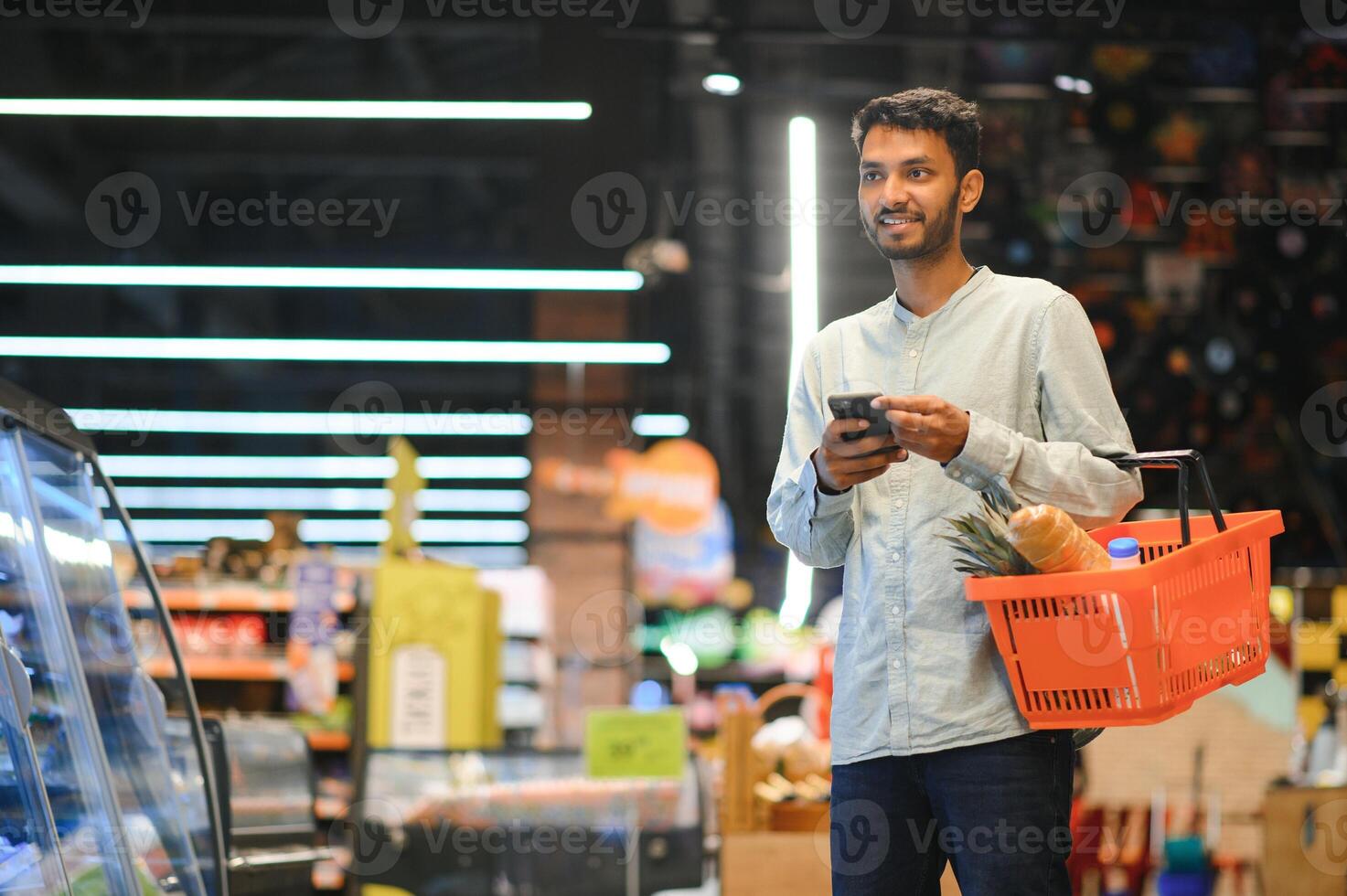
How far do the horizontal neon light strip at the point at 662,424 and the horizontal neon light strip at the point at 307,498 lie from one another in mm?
4270

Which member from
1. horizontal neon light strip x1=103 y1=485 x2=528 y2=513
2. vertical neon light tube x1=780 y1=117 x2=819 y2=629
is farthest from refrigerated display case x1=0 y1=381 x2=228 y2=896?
horizontal neon light strip x1=103 y1=485 x2=528 y2=513

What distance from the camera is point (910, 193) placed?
199cm

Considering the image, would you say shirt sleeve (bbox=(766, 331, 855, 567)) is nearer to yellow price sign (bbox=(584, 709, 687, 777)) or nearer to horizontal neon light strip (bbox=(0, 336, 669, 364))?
yellow price sign (bbox=(584, 709, 687, 777))

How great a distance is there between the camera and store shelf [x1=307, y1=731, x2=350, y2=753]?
25.1 ft

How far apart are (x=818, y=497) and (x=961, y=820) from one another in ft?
1.55

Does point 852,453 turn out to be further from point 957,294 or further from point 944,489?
point 957,294

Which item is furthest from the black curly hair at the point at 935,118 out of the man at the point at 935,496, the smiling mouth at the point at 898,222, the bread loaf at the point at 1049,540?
the bread loaf at the point at 1049,540

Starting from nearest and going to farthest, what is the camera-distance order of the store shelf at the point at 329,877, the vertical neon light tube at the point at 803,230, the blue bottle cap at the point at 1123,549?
the blue bottle cap at the point at 1123,549 → the vertical neon light tube at the point at 803,230 → the store shelf at the point at 329,877

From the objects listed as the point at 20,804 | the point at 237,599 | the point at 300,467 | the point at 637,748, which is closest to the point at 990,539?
the point at 20,804

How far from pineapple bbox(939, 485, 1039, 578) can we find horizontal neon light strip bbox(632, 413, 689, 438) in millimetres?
11630

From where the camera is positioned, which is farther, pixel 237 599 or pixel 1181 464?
pixel 237 599

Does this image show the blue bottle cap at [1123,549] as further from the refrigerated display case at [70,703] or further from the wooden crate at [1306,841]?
the wooden crate at [1306,841]

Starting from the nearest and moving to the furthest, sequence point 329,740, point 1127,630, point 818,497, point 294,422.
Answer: point 1127,630, point 818,497, point 329,740, point 294,422

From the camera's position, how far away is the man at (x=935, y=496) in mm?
1797
